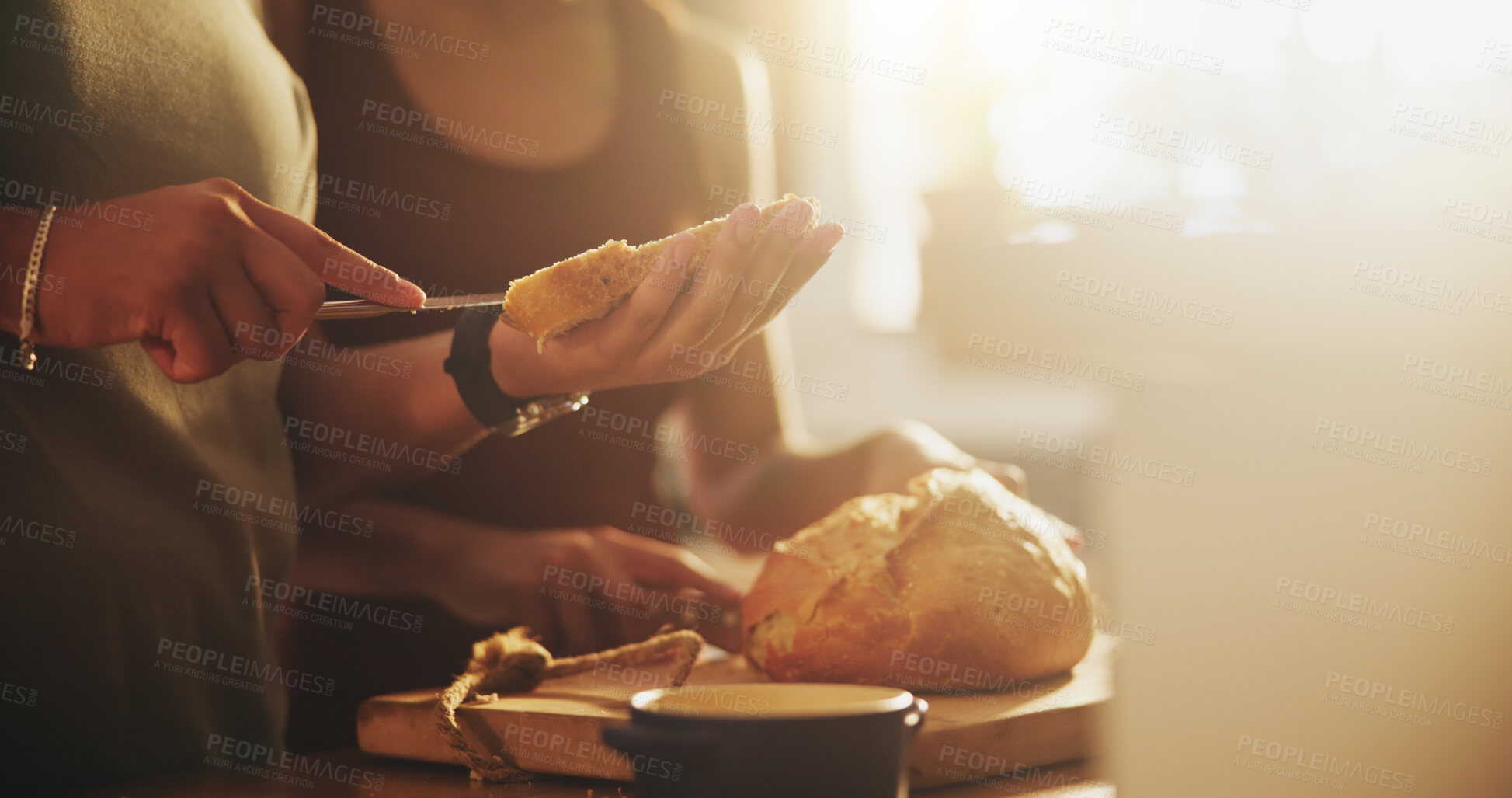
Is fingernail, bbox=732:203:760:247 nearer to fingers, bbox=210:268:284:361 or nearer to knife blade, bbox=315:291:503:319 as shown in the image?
knife blade, bbox=315:291:503:319

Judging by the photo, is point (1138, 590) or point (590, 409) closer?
point (1138, 590)

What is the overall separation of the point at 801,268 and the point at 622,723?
39cm

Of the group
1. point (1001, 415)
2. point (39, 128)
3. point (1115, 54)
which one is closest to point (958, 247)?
point (1001, 415)

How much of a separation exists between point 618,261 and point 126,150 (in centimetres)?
56

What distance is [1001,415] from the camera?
3.41 m

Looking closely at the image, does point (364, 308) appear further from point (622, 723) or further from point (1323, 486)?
point (1323, 486)

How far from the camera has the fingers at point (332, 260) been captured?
0.67 metres

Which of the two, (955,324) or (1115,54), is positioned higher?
(1115,54)

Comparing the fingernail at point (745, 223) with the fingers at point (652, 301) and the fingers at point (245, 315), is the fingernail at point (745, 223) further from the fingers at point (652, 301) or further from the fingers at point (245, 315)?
the fingers at point (245, 315)

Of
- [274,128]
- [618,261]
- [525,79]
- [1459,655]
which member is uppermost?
[525,79]

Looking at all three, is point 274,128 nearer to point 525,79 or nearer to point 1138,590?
point 525,79

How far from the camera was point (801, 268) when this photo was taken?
786mm

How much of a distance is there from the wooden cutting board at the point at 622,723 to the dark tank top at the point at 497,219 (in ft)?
2.12

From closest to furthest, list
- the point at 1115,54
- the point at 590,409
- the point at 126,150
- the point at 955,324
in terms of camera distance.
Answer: the point at 126,150 → the point at 590,409 → the point at 1115,54 → the point at 955,324
